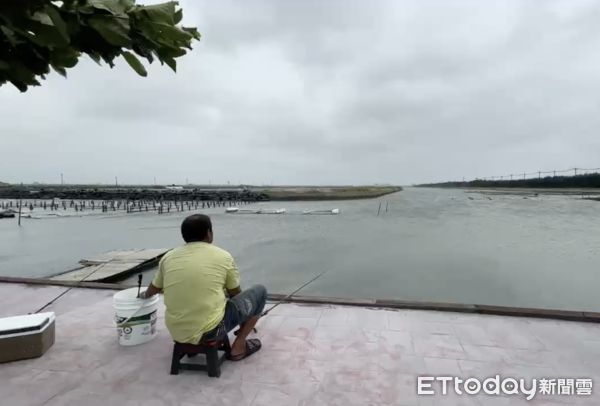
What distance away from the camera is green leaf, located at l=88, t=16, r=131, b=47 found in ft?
4.29

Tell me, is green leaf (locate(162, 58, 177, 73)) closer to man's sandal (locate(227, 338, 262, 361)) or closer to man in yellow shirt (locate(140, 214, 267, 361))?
man in yellow shirt (locate(140, 214, 267, 361))

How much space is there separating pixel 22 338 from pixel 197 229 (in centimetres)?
179

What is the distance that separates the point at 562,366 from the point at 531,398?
0.60 m

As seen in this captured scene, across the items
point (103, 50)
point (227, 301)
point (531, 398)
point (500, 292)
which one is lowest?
point (500, 292)

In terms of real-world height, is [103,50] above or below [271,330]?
above

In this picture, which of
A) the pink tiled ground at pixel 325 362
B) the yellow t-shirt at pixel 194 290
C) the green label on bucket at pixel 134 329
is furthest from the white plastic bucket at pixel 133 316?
the yellow t-shirt at pixel 194 290

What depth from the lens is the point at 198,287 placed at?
99.7 inches

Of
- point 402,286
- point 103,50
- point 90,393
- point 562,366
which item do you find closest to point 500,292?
point 402,286

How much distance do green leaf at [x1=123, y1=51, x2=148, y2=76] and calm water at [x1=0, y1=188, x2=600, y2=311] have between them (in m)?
8.08

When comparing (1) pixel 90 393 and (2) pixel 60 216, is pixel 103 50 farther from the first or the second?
(2) pixel 60 216

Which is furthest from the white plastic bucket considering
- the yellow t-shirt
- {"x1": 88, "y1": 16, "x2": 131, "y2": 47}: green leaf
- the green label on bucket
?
{"x1": 88, "y1": 16, "x2": 131, "y2": 47}: green leaf

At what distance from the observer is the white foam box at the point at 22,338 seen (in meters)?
2.89

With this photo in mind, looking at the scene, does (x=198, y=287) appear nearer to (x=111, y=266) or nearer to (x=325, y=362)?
(x=325, y=362)

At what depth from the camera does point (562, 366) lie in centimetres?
277
